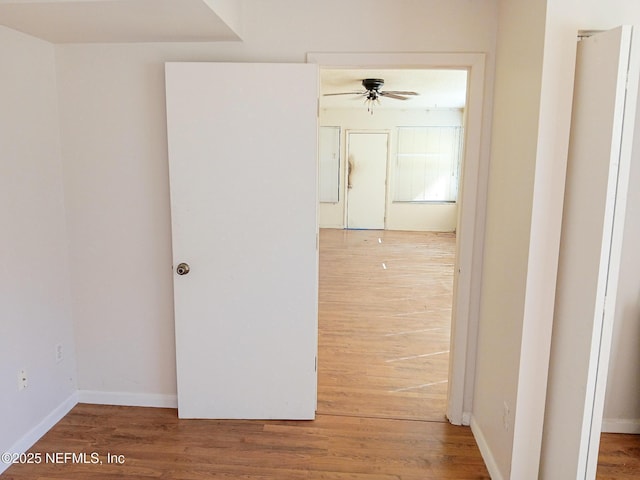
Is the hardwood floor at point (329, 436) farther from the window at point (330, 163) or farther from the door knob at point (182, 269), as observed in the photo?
the window at point (330, 163)

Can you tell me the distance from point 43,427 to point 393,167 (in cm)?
803

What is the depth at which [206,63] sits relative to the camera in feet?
7.71

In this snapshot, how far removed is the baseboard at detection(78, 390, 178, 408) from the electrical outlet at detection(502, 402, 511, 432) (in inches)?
73.5

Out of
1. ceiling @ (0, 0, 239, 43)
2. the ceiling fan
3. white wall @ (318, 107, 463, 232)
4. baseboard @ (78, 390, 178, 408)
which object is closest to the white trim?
baseboard @ (78, 390, 178, 408)

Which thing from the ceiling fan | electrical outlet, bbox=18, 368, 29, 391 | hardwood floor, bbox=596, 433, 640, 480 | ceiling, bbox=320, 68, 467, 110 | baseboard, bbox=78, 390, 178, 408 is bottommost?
hardwood floor, bbox=596, 433, 640, 480

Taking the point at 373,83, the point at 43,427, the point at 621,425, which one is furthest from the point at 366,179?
the point at 43,427

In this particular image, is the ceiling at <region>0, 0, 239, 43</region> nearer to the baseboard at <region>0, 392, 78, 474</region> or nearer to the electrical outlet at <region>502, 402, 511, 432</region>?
the baseboard at <region>0, 392, 78, 474</region>

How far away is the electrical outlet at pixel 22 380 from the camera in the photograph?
2.33 metres

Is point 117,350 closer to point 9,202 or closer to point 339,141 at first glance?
point 9,202

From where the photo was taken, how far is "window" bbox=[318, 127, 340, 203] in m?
9.42

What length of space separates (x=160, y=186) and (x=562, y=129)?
6.72ft

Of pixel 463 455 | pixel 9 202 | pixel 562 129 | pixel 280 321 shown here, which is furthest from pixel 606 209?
pixel 9 202

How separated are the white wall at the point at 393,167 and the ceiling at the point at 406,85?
0.33 m

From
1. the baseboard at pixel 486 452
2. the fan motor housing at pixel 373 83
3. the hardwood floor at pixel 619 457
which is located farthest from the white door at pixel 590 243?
the fan motor housing at pixel 373 83
